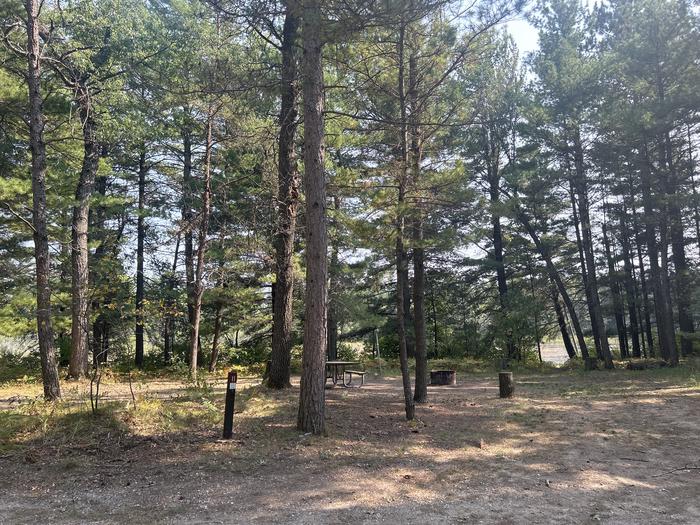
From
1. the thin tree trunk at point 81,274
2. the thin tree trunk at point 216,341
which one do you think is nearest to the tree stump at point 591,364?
the thin tree trunk at point 216,341

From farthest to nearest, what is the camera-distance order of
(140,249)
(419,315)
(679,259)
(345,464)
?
(140,249) < (679,259) < (419,315) < (345,464)

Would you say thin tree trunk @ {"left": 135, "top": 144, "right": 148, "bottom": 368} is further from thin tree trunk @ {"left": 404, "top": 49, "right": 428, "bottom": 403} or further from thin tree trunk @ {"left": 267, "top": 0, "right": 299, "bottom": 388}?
thin tree trunk @ {"left": 404, "top": 49, "right": 428, "bottom": 403}

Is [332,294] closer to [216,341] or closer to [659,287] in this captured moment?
[216,341]

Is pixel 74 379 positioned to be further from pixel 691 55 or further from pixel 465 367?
pixel 691 55

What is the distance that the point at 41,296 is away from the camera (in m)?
7.61

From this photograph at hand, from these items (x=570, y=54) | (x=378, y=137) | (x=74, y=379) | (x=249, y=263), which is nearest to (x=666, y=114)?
(x=570, y=54)

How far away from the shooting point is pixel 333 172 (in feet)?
40.7

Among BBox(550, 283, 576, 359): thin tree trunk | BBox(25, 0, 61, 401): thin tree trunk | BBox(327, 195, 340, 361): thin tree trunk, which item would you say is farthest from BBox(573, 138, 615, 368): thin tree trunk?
BBox(25, 0, 61, 401): thin tree trunk

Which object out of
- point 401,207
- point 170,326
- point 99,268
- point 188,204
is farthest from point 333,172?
point 170,326

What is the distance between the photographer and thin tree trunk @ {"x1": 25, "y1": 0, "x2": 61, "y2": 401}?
768 cm

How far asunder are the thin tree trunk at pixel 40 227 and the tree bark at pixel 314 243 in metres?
4.38

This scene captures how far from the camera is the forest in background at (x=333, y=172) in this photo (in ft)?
26.4

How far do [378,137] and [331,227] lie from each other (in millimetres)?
5088

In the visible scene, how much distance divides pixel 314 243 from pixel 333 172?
616cm
